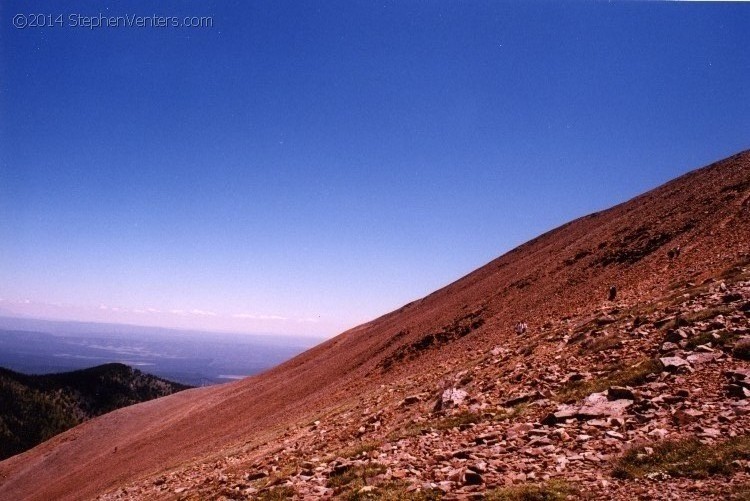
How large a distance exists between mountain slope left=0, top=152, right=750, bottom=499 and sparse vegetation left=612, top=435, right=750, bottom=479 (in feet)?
2.94

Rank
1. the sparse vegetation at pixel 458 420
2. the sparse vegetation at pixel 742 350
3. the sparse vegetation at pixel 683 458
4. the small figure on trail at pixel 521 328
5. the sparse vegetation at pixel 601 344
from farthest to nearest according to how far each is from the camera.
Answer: the small figure on trail at pixel 521 328 < the sparse vegetation at pixel 601 344 < the sparse vegetation at pixel 458 420 < the sparse vegetation at pixel 742 350 < the sparse vegetation at pixel 683 458

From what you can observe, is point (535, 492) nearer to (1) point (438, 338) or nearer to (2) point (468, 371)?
(2) point (468, 371)

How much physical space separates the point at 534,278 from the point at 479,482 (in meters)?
28.0

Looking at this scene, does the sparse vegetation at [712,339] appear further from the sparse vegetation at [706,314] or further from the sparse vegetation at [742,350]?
the sparse vegetation at [706,314]

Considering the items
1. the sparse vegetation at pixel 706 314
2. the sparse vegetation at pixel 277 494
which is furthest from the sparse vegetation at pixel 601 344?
the sparse vegetation at pixel 277 494

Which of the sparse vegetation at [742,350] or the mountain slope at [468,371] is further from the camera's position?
the mountain slope at [468,371]

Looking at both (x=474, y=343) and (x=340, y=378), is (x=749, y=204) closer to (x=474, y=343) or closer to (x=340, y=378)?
(x=474, y=343)

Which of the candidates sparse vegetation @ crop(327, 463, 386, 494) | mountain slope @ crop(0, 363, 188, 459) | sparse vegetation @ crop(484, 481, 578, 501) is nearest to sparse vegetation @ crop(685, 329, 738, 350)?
sparse vegetation @ crop(484, 481, 578, 501)

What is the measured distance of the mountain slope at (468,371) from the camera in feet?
37.8

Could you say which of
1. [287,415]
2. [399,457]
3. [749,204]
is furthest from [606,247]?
[399,457]

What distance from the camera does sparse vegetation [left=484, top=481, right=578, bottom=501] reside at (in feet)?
22.1

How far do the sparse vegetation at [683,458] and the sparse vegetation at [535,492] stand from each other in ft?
3.16

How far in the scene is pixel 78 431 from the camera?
2391 inches

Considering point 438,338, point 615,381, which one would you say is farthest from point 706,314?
point 438,338
